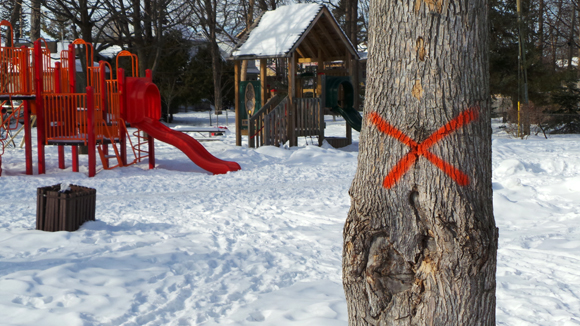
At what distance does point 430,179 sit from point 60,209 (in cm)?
462

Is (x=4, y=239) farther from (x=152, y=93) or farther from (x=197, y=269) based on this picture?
(x=152, y=93)

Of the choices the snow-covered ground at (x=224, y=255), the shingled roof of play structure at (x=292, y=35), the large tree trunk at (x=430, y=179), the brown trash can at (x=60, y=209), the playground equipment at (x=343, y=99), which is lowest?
the snow-covered ground at (x=224, y=255)

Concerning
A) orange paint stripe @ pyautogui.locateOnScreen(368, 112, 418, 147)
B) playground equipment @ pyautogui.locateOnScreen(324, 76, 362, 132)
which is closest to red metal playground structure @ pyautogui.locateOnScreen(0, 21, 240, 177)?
playground equipment @ pyautogui.locateOnScreen(324, 76, 362, 132)

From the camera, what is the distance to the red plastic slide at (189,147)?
37.0ft

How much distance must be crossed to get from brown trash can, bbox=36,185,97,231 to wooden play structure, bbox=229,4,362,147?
29.5 ft

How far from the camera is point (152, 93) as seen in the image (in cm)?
1276

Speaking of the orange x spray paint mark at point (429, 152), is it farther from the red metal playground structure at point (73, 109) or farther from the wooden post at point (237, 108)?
the wooden post at point (237, 108)

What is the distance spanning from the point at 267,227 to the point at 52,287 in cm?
286

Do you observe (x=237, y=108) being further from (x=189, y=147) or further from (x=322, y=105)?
(x=189, y=147)

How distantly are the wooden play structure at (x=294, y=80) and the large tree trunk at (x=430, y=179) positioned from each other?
12349mm

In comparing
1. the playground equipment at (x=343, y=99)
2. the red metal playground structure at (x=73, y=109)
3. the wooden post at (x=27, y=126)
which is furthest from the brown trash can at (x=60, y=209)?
the playground equipment at (x=343, y=99)

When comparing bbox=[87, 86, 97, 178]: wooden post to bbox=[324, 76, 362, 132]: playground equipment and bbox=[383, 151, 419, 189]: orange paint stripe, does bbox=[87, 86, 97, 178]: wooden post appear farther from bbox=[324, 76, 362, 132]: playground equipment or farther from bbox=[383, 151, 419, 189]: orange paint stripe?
bbox=[383, 151, 419, 189]: orange paint stripe

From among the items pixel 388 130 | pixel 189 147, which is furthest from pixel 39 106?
pixel 388 130

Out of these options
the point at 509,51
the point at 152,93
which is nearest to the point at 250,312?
the point at 152,93
